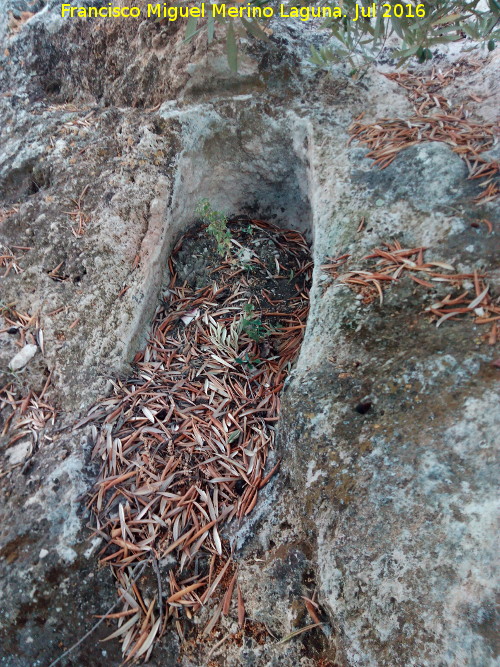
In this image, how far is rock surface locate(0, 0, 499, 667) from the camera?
1.72 metres

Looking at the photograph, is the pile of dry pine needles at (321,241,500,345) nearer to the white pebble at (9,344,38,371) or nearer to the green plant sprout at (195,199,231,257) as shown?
the green plant sprout at (195,199,231,257)

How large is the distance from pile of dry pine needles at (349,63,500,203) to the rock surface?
10 centimetres

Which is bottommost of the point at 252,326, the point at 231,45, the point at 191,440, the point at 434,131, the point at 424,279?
the point at 191,440

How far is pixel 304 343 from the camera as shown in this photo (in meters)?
2.51

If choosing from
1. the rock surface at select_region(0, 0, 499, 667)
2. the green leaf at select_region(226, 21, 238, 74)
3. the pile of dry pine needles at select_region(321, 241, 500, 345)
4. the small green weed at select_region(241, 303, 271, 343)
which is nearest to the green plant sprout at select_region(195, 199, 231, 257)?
the rock surface at select_region(0, 0, 499, 667)

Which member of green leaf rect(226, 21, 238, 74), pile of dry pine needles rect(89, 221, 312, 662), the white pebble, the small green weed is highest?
green leaf rect(226, 21, 238, 74)

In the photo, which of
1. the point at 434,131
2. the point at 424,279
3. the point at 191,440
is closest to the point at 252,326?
the point at 191,440

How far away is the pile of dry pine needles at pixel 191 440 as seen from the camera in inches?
A: 85.0

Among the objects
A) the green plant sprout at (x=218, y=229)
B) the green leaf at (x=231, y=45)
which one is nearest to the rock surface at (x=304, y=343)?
the green plant sprout at (x=218, y=229)

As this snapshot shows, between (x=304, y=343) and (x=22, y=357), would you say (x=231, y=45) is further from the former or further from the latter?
(x=22, y=357)

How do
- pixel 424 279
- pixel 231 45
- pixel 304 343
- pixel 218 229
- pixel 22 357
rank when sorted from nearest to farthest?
pixel 231 45
pixel 424 279
pixel 304 343
pixel 22 357
pixel 218 229

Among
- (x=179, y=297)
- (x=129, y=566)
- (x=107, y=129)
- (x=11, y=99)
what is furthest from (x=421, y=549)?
(x=11, y=99)

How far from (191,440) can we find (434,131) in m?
2.47

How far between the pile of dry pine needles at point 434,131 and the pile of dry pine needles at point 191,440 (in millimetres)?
988
